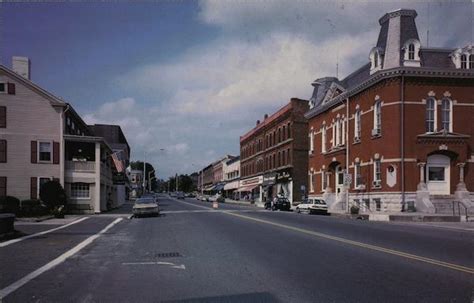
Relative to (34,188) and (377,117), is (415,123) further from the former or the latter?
(34,188)

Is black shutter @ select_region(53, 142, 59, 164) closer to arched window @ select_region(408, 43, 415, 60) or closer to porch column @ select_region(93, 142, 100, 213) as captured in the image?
porch column @ select_region(93, 142, 100, 213)

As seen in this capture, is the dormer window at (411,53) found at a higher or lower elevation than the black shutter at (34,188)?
higher

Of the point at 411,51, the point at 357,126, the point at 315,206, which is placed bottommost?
the point at 315,206

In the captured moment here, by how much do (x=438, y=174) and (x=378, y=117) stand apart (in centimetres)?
631

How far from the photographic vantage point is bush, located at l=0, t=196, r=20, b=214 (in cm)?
3353

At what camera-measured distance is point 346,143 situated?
47.9m

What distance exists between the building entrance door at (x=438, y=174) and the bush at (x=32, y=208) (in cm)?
2777

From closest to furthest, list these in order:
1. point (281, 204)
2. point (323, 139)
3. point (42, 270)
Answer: point (42, 270)
point (281, 204)
point (323, 139)

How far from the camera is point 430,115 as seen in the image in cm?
4016

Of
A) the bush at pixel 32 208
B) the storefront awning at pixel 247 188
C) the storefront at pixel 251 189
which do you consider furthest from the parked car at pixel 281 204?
the storefront awning at pixel 247 188

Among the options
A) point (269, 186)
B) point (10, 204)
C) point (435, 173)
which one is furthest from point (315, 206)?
point (269, 186)

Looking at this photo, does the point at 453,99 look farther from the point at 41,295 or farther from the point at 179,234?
the point at 41,295

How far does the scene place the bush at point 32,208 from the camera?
3488 cm

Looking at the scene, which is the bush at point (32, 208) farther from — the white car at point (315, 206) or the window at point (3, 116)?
the white car at point (315, 206)
